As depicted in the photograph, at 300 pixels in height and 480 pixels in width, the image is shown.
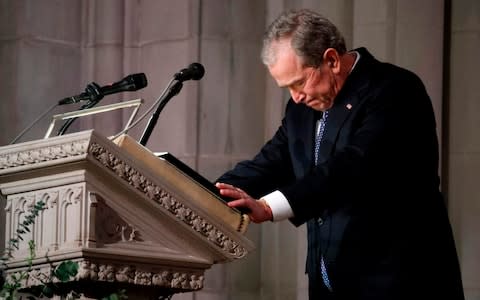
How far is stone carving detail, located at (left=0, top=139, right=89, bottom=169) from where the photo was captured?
4418mm

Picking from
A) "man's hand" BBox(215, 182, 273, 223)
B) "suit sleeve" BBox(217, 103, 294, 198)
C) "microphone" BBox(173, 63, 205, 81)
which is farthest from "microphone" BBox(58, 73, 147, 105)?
"man's hand" BBox(215, 182, 273, 223)

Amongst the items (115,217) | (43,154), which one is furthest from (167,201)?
(43,154)

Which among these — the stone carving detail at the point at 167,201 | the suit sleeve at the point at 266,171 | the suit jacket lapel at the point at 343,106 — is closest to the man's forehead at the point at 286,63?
the suit jacket lapel at the point at 343,106

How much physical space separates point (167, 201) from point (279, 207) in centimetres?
44

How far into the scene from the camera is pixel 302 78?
498cm

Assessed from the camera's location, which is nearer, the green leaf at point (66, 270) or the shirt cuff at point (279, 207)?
the green leaf at point (66, 270)

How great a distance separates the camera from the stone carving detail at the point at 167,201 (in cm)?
443

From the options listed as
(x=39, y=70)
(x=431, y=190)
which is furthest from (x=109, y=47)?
(x=431, y=190)

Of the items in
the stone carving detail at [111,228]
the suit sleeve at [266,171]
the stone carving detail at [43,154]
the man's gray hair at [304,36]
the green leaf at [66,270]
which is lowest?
the green leaf at [66,270]

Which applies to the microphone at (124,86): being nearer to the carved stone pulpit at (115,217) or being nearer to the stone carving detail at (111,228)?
the carved stone pulpit at (115,217)

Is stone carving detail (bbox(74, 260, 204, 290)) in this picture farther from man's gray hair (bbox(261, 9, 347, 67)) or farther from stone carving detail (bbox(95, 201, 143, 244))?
man's gray hair (bbox(261, 9, 347, 67))

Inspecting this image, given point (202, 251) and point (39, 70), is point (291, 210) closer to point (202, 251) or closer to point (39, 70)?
point (202, 251)

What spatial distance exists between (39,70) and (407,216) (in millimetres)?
3710

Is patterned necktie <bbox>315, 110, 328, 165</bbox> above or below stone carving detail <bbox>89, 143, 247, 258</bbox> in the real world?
above
